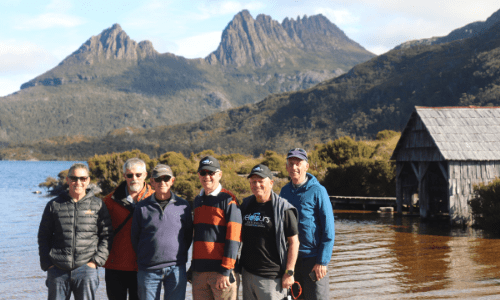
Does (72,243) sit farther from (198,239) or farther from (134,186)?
(198,239)

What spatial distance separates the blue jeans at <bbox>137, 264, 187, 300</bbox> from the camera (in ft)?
14.4

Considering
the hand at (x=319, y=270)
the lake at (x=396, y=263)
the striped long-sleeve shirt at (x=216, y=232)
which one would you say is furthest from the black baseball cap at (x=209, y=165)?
the lake at (x=396, y=263)

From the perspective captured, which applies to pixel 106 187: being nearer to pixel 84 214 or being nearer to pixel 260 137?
pixel 84 214

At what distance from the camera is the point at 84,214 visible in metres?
4.48

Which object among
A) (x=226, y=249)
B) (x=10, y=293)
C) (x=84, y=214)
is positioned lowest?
(x=10, y=293)

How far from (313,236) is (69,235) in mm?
2449

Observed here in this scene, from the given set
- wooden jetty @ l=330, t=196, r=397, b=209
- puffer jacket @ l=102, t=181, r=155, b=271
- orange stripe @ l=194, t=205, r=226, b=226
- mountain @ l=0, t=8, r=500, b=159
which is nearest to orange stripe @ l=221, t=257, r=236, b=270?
orange stripe @ l=194, t=205, r=226, b=226

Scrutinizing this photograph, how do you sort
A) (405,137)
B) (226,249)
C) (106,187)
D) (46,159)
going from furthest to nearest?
(46,159) < (106,187) < (405,137) < (226,249)

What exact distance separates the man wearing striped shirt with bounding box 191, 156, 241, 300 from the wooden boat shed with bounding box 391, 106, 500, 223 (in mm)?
14329

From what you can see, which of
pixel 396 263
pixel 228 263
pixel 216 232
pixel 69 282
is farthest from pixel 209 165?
pixel 396 263

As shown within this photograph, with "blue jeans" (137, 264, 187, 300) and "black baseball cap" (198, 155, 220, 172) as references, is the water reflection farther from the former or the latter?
"black baseball cap" (198, 155, 220, 172)

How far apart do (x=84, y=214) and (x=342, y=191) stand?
25.7 meters

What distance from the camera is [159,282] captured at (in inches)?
175

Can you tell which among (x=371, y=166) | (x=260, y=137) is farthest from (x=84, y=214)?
(x=260, y=137)
